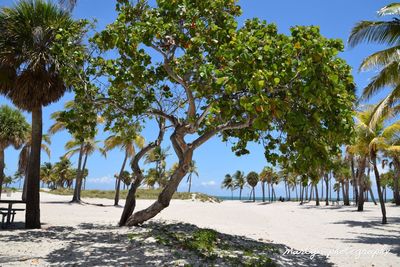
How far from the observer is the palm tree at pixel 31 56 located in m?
12.0

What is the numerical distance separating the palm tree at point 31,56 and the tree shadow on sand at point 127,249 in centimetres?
223

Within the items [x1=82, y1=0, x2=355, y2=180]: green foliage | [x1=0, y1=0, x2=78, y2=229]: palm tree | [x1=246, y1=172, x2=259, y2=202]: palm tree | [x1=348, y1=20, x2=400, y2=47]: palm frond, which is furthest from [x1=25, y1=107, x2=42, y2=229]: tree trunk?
[x1=246, y1=172, x2=259, y2=202]: palm tree

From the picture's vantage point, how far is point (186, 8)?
32.5 ft

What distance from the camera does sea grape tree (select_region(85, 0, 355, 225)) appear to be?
611 centimetres

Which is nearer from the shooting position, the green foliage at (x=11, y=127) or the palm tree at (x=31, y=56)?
the palm tree at (x=31, y=56)

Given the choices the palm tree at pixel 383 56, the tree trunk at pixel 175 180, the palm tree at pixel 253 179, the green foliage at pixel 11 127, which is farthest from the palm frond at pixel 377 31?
the palm tree at pixel 253 179

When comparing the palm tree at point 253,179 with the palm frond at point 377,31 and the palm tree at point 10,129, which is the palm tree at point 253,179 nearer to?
the palm tree at point 10,129

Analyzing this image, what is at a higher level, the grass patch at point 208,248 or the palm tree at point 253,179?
the palm tree at point 253,179

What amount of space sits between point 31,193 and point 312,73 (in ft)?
35.6

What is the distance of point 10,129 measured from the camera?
26672mm

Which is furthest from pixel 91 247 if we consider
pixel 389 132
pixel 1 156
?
pixel 1 156

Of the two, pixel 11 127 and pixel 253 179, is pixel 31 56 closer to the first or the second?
pixel 11 127

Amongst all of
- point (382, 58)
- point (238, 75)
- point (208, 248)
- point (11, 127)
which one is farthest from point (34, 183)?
point (11, 127)

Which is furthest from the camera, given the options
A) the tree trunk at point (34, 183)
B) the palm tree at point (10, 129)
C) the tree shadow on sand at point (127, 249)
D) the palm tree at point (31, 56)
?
the palm tree at point (10, 129)
